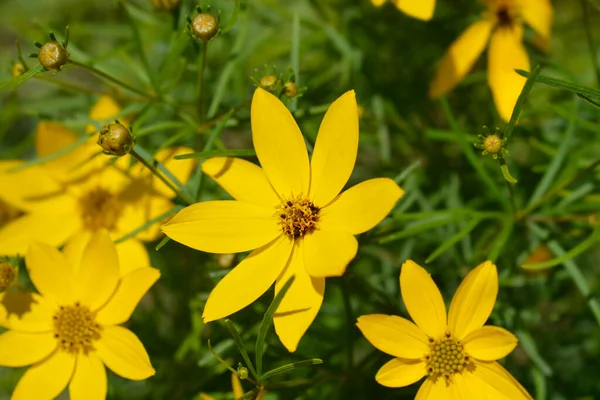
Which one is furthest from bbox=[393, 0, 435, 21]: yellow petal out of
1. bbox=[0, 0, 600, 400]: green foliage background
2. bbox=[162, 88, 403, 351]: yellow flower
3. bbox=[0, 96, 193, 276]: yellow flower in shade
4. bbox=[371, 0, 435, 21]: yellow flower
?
bbox=[0, 96, 193, 276]: yellow flower in shade

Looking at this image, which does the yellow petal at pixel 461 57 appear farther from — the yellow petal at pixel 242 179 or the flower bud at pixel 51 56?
the flower bud at pixel 51 56

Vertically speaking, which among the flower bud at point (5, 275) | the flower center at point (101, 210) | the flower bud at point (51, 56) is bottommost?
the flower bud at point (5, 275)

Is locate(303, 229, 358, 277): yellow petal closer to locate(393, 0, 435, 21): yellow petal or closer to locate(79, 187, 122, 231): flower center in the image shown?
locate(393, 0, 435, 21): yellow petal

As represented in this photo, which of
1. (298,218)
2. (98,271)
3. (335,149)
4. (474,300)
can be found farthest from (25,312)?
(474,300)

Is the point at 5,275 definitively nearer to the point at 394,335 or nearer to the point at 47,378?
the point at 47,378

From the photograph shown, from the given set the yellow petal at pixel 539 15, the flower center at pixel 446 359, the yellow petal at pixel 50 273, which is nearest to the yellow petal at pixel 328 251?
the flower center at pixel 446 359

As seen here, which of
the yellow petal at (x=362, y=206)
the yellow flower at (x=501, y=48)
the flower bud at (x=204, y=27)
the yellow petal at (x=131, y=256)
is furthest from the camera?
the yellow flower at (x=501, y=48)
